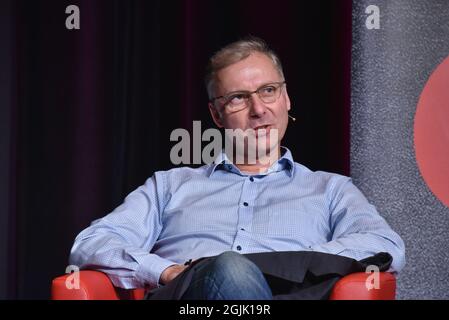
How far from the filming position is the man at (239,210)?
1.84 meters

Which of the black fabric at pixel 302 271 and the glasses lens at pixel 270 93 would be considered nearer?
the black fabric at pixel 302 271

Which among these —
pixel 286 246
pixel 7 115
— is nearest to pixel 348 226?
pixel 286 246

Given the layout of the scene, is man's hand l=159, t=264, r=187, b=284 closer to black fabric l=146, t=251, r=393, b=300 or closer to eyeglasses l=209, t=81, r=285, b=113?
black fabric l=146, t=251, r=393, b=300

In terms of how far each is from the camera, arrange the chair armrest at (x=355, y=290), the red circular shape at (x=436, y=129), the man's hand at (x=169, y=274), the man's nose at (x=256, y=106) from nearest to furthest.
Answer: the chair armrest at (x=355, y=290), the man's hand at (x=169, y=274), the man's nose at (x=256, y=106), the red circular shape at (x=436, y=129)

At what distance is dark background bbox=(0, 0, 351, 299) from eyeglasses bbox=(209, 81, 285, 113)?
347mm

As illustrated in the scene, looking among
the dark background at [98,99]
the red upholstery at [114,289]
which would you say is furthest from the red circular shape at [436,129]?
the red upholstery at [114,289]

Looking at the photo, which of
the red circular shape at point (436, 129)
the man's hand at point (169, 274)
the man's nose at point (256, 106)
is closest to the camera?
the man's hand at point (169, 274)

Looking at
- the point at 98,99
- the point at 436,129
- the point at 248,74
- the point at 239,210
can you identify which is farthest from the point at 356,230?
the point at 98,99

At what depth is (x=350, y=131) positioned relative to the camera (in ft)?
8.15

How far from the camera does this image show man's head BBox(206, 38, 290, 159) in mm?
2143

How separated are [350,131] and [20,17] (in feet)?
4.32

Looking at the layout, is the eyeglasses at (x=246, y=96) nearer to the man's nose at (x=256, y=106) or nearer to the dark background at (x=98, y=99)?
the man's nose at (x=256, y=106)

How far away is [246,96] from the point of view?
216cm

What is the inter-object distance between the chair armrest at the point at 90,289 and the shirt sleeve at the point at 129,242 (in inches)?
1.3
